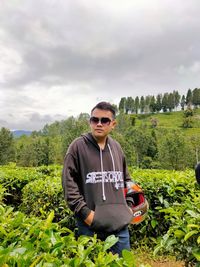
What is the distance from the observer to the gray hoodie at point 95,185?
2.87 metres

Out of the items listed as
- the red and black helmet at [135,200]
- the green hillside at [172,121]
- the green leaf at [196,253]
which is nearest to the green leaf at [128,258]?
the green leaf at [196,253]

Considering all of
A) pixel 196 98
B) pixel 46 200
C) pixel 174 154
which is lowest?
pixel 174 154

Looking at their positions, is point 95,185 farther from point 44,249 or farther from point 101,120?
point 44,249

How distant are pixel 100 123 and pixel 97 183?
621mm

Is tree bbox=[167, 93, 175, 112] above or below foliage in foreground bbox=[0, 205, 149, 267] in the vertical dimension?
above

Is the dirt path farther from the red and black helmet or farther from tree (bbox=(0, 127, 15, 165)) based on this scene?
tree (bbox=(0, 127, 15, 165))

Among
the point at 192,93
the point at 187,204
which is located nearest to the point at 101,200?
the point at 187,204

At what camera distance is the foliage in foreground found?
1.50 metres

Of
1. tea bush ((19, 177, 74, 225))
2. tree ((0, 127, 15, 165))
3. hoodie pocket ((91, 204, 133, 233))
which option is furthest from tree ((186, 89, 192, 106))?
hoodie pocket ((91, 204, 133, 233))

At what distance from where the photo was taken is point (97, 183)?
2949mm

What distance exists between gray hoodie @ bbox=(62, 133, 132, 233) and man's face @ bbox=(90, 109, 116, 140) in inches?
3.5

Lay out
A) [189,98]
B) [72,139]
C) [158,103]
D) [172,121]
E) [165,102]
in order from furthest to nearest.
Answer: [189,98], [158,103], [165,102], [172,121], [72,139]

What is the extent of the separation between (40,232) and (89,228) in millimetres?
1113

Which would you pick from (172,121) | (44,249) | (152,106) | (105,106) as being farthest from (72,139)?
(152,106)
